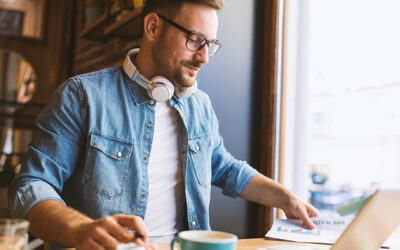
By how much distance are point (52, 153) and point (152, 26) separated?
23.7 inches

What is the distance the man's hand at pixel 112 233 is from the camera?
744mm

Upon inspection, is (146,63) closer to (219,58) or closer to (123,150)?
(123,150)

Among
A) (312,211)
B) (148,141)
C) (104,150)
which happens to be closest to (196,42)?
(148,141)

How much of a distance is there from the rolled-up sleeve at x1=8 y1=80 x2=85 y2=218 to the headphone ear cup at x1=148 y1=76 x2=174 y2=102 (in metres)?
0.24

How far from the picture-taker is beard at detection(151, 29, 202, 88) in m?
1.39

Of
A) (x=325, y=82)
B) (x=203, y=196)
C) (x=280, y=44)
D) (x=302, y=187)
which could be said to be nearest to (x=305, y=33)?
(x=280, y=44)

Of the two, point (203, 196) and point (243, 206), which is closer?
point (203, 196)

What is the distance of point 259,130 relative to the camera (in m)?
2.00

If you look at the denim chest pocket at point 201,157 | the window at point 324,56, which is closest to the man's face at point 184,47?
the denim chest pocket at point 201,157

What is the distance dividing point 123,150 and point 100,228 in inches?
21.5

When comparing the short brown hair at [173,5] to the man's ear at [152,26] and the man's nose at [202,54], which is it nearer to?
the man's ear at [152,26]

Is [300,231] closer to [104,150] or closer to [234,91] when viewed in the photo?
[104,150]

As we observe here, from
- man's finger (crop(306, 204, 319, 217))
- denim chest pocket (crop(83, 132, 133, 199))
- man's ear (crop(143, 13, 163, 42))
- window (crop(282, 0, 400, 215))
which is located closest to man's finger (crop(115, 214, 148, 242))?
denim chest pocket (crop(83, 132, 133, 199))

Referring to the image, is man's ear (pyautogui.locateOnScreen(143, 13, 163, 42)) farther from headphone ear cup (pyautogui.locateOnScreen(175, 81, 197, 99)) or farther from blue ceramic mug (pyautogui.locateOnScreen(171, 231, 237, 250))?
blue ceramic mug (pyautogui.locateOnScreen(171, 231, 237, 250))
